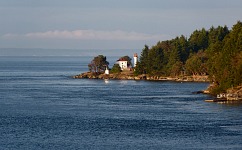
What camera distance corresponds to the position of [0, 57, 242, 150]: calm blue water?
5969 cm

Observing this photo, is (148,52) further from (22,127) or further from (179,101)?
(22,127)

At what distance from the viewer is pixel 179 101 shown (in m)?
99.1

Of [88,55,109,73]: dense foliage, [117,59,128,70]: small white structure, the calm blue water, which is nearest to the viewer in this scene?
the calm blue water

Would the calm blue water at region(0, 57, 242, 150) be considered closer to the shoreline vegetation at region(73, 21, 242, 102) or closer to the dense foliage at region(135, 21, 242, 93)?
the dense foliage at region(135, 21, 242, 93)

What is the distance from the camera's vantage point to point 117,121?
75.0m

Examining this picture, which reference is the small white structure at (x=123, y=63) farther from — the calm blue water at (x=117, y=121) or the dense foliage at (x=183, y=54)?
the calm blue water at (x=117, y=121)

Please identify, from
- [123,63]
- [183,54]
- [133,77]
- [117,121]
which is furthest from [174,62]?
[117,121]

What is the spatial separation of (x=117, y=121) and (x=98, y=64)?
99.0m

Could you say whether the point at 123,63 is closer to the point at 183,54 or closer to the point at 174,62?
the point at 183,54

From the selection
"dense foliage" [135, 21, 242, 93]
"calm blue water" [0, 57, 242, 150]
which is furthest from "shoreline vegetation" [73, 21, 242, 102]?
"calm blue water" [0, 57, 242, 150]

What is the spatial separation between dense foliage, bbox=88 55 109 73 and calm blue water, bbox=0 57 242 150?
57.8 metres

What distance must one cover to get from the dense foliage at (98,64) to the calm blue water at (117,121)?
2276 inches

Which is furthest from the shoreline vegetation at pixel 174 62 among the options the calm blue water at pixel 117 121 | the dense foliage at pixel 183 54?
the calm blue water at pixel 117 121

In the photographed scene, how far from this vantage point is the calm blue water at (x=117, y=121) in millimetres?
59688
